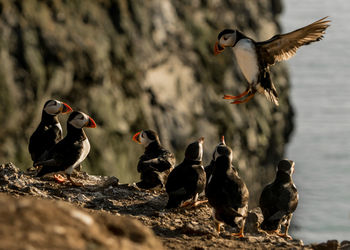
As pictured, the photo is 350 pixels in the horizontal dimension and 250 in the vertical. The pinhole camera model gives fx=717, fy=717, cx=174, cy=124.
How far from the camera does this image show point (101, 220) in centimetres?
492

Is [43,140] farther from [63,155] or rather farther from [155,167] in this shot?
[155,167]

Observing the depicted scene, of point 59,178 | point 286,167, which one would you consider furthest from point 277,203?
point 59,178

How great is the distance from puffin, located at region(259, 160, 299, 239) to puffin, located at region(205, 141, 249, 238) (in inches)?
16.6

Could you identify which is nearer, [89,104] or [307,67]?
[89,104]

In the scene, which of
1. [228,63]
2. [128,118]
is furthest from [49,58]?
[228,63]

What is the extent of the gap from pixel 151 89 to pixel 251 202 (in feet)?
27.1

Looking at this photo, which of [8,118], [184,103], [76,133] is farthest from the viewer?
[184,103]

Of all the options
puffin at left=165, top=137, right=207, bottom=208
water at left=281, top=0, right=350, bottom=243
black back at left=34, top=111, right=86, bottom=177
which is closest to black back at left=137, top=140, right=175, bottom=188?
puffin at left=165, top=137, right=207, bottom=208

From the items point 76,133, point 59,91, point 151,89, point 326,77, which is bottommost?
point 76,133

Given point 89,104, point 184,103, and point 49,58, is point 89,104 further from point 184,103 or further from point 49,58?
point 184,103

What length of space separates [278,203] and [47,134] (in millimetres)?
3585

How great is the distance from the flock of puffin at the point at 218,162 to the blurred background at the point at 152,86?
1232 centimetres

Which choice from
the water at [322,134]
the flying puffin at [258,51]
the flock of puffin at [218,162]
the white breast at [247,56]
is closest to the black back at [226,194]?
the flock of puffin at [218,162]

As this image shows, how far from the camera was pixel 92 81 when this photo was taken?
25234mm
